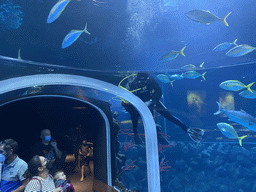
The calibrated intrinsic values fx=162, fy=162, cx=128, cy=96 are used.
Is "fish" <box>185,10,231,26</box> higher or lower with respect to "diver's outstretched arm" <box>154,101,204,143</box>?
higher

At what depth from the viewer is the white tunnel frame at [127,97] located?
347 cm

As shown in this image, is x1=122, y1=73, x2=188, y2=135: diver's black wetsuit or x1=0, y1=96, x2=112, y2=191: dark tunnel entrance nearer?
x1=122, y1=73, x2=188, y2=135: diver's black wetsuit

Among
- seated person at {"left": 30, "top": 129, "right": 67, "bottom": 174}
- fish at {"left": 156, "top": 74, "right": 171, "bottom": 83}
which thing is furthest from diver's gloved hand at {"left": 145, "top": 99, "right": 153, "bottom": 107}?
seated person at {"left": 30, "top": 129, "right": 67, "bottom": 174}

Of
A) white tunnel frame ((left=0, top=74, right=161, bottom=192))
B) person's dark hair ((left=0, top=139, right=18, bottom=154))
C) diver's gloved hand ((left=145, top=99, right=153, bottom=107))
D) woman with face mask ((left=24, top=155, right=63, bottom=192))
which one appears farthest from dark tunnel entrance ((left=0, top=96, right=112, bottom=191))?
woman with face mask ((left=24, top=155, right=63, bottom=192))

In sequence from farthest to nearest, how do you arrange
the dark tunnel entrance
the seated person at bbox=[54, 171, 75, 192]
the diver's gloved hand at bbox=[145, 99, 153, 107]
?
the dark tunnel entrance → the diver's gloved hand at bbox=[145, 99, 153, 107] → the seated person at bbox=[54, 171, 75, 192]

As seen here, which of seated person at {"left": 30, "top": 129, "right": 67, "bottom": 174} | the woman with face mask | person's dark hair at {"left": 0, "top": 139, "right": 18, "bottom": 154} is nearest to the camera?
the woman with face mask

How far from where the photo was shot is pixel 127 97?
429 centimetres

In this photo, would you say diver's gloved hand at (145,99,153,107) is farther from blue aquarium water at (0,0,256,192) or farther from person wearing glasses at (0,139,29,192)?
person wearing glasses at (0,139,29,192)

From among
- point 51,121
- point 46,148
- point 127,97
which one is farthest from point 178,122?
point 51,121

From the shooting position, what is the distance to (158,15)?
3.78 meters

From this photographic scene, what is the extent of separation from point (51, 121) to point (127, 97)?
308cm

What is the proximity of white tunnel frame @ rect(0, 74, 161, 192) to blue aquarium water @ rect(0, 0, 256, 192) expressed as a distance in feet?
0.40

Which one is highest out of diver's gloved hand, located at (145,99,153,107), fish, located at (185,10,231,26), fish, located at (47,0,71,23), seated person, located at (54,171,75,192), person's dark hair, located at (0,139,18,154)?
fish, located at (185,10,231,26)

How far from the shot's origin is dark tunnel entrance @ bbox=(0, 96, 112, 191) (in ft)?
16.0
